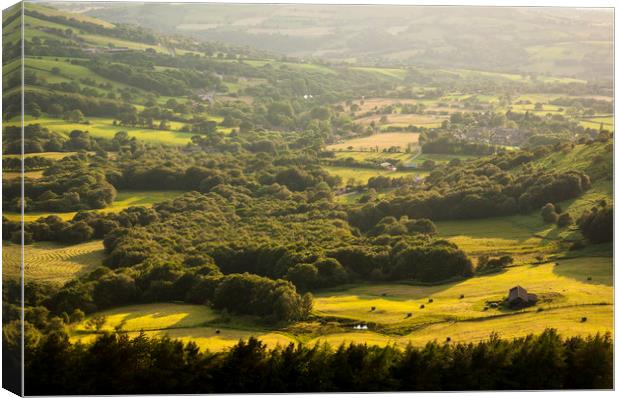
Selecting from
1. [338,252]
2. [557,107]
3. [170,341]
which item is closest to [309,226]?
[338,252]

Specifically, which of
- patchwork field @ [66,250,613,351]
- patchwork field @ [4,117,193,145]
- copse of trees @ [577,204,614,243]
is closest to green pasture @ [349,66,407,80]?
patchwork field @ [4,117,193,145]

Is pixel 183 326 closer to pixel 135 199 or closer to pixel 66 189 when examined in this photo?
pixel 135 199

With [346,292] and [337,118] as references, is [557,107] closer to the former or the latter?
[337,118]

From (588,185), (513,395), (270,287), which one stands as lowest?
(513,395)

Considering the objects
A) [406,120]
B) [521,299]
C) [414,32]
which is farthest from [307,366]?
[414,32]

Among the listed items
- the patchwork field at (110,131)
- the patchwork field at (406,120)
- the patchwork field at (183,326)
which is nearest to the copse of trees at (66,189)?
the patchwork field at (110,131)

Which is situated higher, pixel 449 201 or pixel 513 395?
pixel 449 201

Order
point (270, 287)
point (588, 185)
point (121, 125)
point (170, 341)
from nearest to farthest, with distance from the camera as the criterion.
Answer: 1. point (170, 341)
2. point (270, 287)
3. point (588, 185)
4. point (121, 125)
